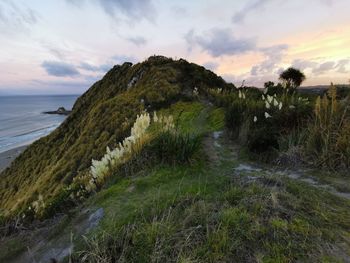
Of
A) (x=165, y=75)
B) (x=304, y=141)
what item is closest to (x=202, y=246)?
(x=304, y=141)

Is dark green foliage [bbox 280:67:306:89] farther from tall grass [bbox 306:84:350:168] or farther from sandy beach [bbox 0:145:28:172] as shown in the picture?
sandy beach [bbox 0:145:28:172]

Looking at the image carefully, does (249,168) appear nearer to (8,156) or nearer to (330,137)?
(330,137)

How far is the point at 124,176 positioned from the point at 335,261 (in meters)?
3.72

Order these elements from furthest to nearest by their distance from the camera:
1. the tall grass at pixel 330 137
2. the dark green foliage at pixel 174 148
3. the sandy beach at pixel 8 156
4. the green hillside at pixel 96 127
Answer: the sandy beach at pixel 8 156 < the green hillside at pixel 96 127 < the dark green foliage at pixel 174 148 < the tall grass at pixel 330 137

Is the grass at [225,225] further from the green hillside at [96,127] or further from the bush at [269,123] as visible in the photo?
the green hillside at [96,127]

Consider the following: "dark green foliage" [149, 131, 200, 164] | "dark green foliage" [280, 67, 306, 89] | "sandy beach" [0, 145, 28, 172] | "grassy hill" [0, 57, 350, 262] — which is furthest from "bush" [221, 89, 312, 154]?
"sandy beach" [0, 145, 28, 172]

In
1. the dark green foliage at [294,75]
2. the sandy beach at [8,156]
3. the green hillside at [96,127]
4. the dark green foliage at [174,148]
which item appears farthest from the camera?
the sandy beach at [8,156]

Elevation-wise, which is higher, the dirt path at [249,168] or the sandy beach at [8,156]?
the dirt path at [249,168]

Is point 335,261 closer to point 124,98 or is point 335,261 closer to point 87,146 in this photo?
point 87,146

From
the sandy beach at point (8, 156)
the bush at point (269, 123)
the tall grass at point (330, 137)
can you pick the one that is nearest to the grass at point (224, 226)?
the tall grass at point (330, 137)

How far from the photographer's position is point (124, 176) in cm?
519

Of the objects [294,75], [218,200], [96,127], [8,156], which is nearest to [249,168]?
[218,200]

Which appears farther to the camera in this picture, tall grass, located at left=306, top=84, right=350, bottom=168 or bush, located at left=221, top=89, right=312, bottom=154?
bush, located at left=221, top=89, right=312, bottom=154

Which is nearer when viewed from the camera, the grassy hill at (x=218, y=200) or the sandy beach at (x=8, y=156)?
the grassy hill at (x=218, y=200)
